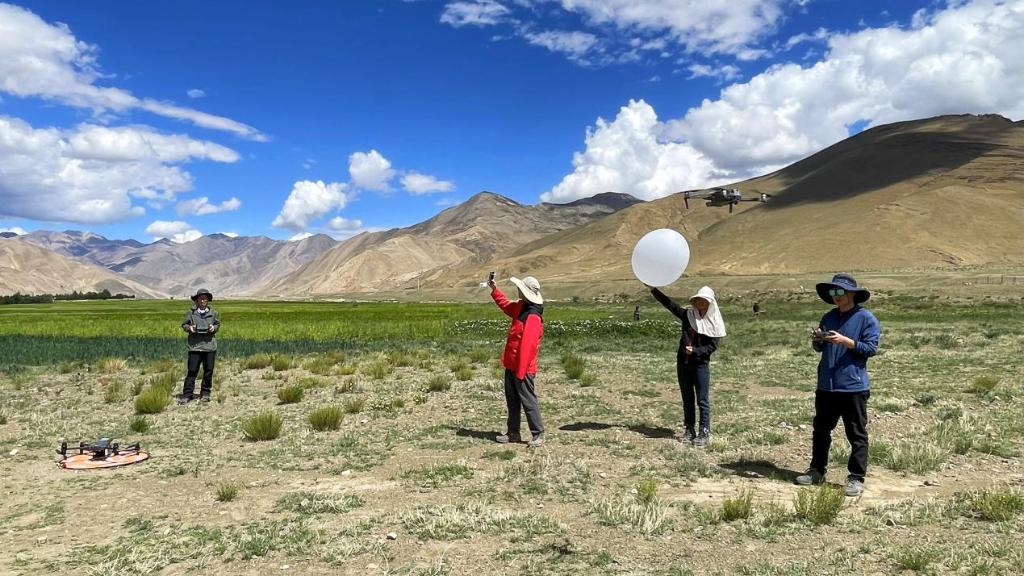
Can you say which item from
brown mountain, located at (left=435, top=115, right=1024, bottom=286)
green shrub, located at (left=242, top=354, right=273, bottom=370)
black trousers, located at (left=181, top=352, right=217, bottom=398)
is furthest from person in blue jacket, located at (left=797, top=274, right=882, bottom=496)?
brown mountain, located at (left=435, top=115, right=1024, bottom=286)

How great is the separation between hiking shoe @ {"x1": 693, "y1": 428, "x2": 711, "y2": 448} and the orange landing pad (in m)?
7.30

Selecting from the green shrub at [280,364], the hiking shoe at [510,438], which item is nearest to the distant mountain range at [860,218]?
the green shrub at [280,364]

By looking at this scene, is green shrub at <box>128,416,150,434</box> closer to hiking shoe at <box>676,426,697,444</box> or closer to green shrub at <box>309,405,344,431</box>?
green shrub at <box>309,405,344,431</box>

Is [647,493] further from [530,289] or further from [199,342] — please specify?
[199,342]

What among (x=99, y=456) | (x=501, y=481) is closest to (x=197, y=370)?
(x=99, y=456)

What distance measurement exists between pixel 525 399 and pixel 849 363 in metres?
4.05

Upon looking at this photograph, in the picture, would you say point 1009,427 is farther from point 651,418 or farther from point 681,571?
point 681,571

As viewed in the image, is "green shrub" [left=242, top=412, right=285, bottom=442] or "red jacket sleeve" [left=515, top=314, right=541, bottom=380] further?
"green shrub" [left=242, top=412, right=285, bottom=442]

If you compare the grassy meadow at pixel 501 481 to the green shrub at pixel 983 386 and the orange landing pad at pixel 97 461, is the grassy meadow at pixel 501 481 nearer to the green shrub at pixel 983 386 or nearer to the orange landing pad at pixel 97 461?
the green shrub at pixel 983 386

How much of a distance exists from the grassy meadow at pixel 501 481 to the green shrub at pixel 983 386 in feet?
0.16

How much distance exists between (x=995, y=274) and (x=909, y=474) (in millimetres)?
77090

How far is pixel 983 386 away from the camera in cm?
1215

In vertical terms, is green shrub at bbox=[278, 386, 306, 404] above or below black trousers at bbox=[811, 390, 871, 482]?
below

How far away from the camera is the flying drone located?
7.86m
